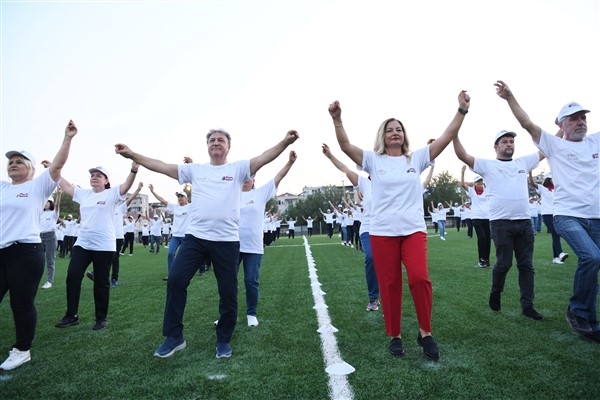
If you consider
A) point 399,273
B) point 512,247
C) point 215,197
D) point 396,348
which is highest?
point 215,197

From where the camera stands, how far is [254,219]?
19.4ft

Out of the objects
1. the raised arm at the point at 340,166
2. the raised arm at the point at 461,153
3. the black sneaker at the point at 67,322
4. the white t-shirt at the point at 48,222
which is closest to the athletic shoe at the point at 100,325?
the black sneaker at the point at 67,322

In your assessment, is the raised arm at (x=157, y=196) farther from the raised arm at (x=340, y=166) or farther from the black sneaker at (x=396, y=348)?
the black sneaker at (x=396, y=348)

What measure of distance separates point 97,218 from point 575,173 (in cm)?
625

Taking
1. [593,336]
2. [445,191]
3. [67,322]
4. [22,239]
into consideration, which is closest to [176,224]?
[67,322]

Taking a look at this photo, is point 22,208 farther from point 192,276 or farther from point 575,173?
point 575,173

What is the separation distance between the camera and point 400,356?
3.81 m

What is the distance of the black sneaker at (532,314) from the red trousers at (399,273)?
2.01 m

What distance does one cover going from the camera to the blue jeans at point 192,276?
13.8ft

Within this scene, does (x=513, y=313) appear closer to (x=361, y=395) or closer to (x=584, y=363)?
(x=584, y=363)

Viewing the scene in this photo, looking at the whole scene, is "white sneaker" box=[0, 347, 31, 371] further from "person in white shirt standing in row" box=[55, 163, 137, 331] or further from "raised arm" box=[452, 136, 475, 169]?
"raised arm" box=[452, 136, 475, 169]

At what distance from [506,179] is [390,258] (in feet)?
8.72

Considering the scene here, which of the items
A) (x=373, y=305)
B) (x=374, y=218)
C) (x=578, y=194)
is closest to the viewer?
(x=374, y=218)

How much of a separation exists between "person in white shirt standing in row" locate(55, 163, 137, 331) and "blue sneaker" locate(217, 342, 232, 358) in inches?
96.1
